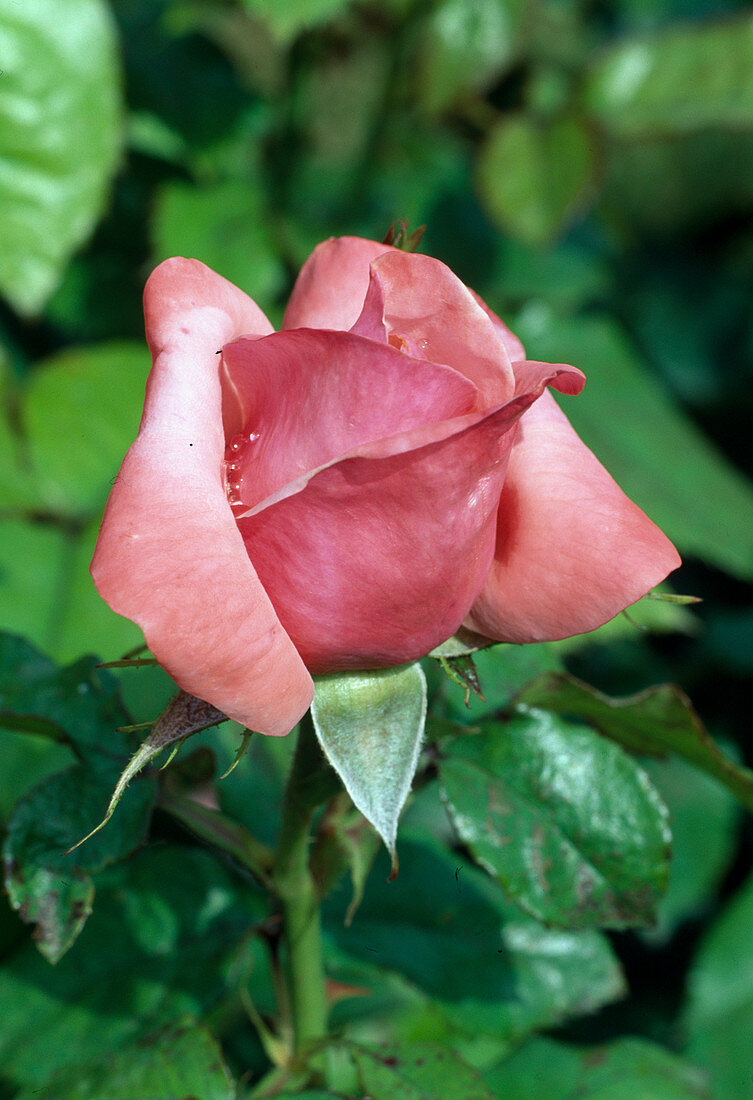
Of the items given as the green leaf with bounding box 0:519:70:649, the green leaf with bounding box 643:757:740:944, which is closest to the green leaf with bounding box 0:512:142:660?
the green leaf with bounding box 0:519:70:649

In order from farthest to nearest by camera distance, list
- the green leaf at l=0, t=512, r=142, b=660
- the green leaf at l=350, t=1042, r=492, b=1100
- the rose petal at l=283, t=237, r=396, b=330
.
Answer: the green leaf at l=0, t=512, r=142, b=660
the green leaf at l=350, t=1042, r=492, b=1100
the rose petal at l=283, t=237, r=396, b=330

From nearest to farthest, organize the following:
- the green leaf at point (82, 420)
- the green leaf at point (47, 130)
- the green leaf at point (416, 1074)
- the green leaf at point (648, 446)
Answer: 1. the green leaf at point (416, 1074)
2. the green leaf at point (47, 130)
3. the green leaf at point (82, 420)
4. the green leaf at point (648, 446)

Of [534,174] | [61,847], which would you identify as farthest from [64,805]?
[534,174]

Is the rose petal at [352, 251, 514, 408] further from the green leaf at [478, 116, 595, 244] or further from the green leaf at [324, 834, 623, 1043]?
the green leaf at [478, 116, 595, 244]

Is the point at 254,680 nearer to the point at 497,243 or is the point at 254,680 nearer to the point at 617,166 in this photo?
the point at 497,243

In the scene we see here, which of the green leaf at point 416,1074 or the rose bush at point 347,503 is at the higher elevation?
the rose bush at point 347,503

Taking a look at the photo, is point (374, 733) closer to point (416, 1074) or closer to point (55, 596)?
point (416, 1074)

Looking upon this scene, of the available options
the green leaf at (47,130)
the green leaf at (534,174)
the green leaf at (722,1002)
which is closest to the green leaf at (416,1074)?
the green leaf at (722,1002)

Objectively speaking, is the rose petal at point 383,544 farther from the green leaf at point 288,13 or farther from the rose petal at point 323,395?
the green leaf at point 288,13
